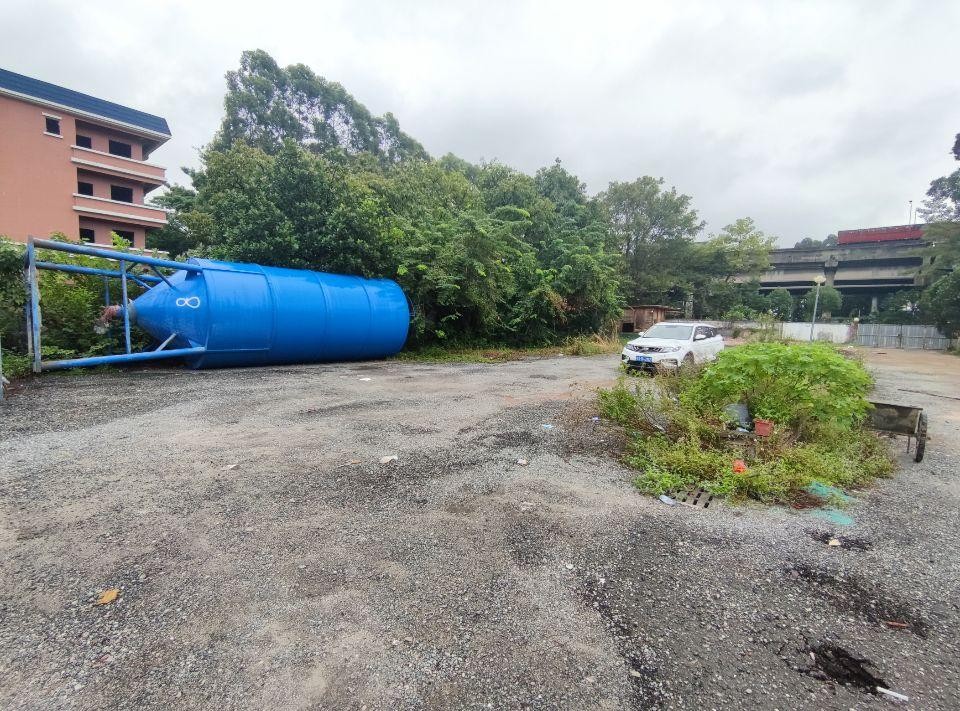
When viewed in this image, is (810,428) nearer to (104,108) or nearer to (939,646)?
(939,646)

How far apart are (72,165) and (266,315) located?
24.3m

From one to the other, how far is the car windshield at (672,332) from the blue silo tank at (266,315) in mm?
6259

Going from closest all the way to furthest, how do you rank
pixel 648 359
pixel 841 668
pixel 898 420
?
1. pixel 841 668
2. pixel 898 420
3. pixel 648 359

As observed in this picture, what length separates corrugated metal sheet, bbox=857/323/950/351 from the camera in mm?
25906

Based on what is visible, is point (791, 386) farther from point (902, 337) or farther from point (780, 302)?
point (780, 302)

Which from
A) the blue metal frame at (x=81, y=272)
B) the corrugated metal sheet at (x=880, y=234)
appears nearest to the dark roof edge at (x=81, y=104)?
the blue metal frame at (x=81, y=272)

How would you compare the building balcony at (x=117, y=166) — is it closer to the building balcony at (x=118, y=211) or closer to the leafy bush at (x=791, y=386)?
the building balcony at (x=118, y=211)

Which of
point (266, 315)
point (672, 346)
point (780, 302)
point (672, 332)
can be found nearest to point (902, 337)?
point (780, 302)

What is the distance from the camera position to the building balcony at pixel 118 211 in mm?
24031

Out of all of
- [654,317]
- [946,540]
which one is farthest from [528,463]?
[654,317]

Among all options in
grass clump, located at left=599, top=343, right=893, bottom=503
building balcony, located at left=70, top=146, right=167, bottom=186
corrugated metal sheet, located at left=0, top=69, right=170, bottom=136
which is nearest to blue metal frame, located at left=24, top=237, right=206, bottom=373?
grass clump, located at left=599, top=343, right=893, bottom=503

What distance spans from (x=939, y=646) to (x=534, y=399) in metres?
5.29

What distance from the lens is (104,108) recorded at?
1005 inches

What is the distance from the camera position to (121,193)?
26938 mm
